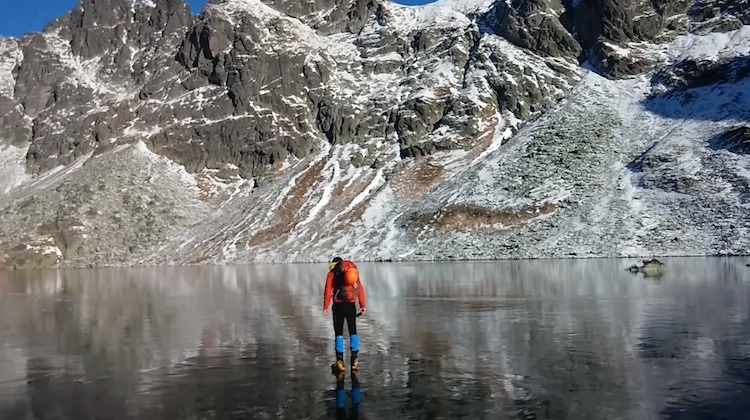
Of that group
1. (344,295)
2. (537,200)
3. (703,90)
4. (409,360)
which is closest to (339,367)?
(344,295)

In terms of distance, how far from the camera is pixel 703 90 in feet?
407

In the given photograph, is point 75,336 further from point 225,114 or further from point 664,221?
point 225,114

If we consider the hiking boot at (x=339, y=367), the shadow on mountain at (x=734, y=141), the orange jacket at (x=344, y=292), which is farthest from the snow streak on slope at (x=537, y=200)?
the hiking boot at (x=339, y=367)

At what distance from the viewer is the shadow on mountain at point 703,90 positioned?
114312mm

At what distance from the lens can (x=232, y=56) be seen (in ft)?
612

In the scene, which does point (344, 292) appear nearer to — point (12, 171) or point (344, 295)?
point (344, 295)

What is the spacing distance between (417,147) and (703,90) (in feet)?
183

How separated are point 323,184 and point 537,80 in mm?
53857

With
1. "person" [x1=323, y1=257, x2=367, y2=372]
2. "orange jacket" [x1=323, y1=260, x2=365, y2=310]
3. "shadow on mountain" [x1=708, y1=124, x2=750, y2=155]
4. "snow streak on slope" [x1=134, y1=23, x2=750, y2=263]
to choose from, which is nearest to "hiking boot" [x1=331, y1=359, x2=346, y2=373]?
"person" [x1=323, y1=257, x2=367, y2=372]

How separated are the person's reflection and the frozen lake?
11 centimetres

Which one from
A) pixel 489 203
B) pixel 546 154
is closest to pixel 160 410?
pixel 489 203

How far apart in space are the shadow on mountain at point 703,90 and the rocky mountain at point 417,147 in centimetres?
38

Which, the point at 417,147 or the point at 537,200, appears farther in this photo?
the point at 417,147

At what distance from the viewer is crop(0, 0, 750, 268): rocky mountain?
333ft
